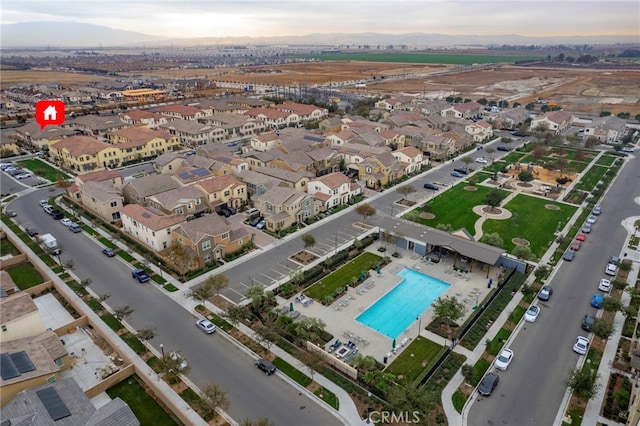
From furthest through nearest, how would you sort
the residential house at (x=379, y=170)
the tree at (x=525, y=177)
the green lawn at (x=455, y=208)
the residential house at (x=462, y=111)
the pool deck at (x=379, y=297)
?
the residential house at (x=462, y=111) → the residential house at (x=379, y=170) → the tree at (x=525, y=177) → the green lawn at (x=455, y=208) → the pool deck at (x=379, y=297)

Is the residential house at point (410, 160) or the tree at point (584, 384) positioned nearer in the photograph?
the tree at point (584, 384)

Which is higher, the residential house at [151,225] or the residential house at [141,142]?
the residential house at [141,142]

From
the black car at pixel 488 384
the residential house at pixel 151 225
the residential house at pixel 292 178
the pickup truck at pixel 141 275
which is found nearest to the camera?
the black car at pixel 488 384

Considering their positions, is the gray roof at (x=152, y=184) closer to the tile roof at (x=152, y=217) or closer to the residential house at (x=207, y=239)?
the tile roof at (x=152, y=217)

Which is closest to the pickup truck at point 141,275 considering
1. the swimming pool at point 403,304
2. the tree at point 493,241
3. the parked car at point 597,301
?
the swimming pool at point 403,304

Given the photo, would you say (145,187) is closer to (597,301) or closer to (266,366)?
(266,366)

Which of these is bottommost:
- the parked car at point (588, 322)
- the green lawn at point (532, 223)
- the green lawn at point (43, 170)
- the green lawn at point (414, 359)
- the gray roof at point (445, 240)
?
the green lawn at point (414, 359)

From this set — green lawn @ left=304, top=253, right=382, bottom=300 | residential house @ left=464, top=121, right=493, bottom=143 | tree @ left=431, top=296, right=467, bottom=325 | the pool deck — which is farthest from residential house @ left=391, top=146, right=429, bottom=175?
tree @ left=431, top=296, right=467, bottom=325

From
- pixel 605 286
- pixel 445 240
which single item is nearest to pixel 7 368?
pixel 445 240
